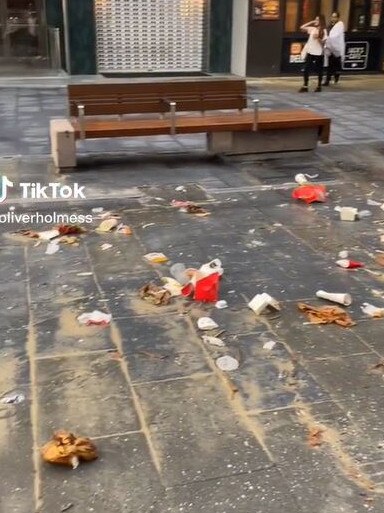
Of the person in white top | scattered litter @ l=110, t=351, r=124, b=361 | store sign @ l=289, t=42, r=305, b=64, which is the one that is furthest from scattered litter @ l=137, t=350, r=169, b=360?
store sign @ l=289, t=42, r=305, b=64

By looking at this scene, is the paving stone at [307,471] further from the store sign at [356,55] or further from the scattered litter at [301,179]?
the store sign at [356,55]

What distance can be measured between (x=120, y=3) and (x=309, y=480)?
50.7ft

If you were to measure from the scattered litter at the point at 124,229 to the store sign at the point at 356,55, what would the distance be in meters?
13.3

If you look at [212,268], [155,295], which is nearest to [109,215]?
[212,268]

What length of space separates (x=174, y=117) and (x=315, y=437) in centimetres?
552

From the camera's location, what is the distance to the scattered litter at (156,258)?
16.8 feet

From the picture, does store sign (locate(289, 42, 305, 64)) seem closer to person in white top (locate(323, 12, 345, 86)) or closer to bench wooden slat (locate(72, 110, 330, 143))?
person in white top (locate(323, 12, 345, 86))

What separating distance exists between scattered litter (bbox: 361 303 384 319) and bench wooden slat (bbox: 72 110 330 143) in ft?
13.5

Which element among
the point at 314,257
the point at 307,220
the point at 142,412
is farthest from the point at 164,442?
the point at 307,220

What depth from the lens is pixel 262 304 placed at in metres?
4.27

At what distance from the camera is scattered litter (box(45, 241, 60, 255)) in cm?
527

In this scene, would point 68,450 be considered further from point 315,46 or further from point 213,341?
point 315,46

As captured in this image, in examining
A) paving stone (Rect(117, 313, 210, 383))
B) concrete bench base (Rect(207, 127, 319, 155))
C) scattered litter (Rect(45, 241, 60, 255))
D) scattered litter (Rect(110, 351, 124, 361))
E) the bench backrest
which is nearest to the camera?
paving stone (Rect(117, 313, 210, 383))

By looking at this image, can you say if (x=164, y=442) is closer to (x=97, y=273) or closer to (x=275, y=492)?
(x=275, y=492)
